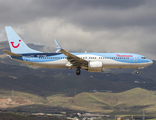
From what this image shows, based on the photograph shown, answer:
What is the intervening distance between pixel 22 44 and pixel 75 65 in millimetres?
20695

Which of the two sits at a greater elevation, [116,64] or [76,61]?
[76,61]

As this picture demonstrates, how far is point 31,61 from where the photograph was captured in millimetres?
80125

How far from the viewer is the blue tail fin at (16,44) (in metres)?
84.2

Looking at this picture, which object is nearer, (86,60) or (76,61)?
(76,61)

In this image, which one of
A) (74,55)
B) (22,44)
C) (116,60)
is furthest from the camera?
(22,44)

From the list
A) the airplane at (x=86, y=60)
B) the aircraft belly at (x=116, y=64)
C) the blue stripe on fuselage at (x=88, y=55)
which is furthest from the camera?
the blue stripe on fuselage at (x=88, y=55)

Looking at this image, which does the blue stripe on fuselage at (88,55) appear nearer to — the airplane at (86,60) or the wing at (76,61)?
the airplane at (86,60)

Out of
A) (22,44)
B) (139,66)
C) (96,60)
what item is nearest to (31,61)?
(22,44)

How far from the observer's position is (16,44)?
8538cm

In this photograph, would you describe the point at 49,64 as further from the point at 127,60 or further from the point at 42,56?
the point at 127,60

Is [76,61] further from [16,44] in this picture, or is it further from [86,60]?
[16,44]

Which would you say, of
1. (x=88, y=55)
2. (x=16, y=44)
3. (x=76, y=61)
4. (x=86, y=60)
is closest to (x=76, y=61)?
(x=76, y=61)

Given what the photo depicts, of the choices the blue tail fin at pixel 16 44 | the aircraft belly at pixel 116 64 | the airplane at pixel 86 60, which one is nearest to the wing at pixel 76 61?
the airplane at pixel 86 60

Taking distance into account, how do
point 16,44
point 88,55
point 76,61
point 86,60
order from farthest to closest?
point 16,44 < point 88,55 < point 86,60 < point 76,61
